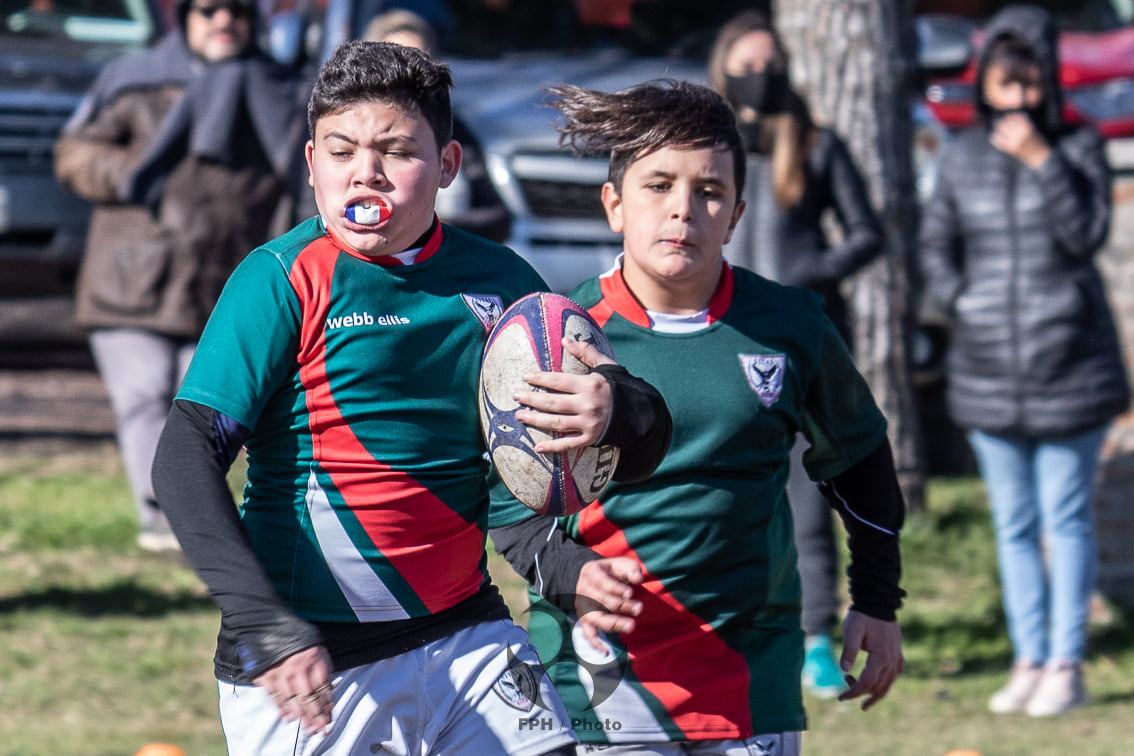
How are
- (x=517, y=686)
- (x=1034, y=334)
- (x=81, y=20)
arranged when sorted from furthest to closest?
1. (x=81, y=20)
2. (x=1034, y=334)
3. (x=517, y=686)

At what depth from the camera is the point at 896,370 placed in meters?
8.43

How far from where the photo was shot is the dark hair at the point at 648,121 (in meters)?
3.51

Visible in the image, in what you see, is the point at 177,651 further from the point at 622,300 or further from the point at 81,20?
the point at 81,20

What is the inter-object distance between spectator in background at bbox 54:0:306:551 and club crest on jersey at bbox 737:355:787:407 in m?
3.77

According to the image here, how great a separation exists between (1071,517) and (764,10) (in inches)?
197

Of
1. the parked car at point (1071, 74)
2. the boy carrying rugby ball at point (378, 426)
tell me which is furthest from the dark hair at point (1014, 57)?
the boy carrying rugby ball at point (378, 426)

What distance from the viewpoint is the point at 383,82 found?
9.93ft

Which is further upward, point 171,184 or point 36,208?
point 171,184

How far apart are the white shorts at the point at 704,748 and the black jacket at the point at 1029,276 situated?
308cm

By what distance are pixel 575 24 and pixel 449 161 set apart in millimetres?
7010

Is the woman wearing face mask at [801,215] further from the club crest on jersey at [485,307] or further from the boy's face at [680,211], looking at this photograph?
the club crest on jersey at [485,307]

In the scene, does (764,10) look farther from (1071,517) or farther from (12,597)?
(12,597)

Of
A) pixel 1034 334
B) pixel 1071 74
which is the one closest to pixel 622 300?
pixel 1034 334

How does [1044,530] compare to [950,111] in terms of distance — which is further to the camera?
[950,111]
